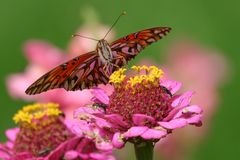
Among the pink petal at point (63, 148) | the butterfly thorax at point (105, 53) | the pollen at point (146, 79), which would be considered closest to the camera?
the pink petal at point (63, 148)

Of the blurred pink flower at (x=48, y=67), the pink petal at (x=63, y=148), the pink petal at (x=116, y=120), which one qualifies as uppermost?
the blurred pink flower at (x=48, y=67)

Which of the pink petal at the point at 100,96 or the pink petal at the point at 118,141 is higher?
the pink petal at the point at 100,96

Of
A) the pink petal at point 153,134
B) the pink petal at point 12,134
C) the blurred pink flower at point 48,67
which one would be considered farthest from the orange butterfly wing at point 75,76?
the blurred pink flower at point 48,67

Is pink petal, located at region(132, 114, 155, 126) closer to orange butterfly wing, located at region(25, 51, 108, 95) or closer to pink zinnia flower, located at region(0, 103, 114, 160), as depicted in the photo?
pink zinnia flower, located at region(0, 103, 114, 160)

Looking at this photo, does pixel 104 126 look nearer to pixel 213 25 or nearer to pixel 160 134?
pixel 160 134

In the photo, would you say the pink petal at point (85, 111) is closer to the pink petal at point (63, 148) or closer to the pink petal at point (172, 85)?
the pink petal at point (63, 148)

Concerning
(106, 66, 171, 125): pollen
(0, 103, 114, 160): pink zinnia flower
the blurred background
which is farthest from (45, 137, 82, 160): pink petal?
the blurred background

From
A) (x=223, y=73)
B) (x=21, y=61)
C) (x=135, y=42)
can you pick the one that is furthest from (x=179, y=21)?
(x=135, y=42)

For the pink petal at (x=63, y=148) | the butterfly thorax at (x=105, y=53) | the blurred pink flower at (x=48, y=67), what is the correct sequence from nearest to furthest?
1. the pink petal at (x=63, y=148)
2. the butterfly thorax at (x=105, y=53)
3. the blurred pink flower at (x=48, y=67)
